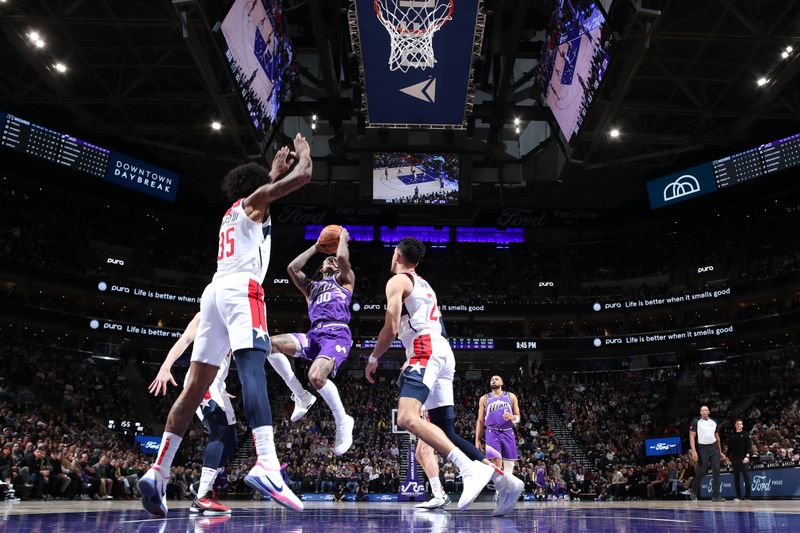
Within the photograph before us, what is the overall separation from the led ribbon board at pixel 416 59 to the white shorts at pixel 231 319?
45.8 feet

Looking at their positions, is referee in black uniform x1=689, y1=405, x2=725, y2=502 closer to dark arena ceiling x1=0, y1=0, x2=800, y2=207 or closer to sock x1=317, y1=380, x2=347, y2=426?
sock x1=317, y1=380, x2=347, y2=426

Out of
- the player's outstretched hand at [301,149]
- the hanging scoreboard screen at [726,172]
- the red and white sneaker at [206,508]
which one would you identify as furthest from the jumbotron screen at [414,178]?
the player's outstretched hand at [301,149]

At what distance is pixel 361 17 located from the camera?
1731 cm

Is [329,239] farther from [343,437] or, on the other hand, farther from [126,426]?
[126,426]

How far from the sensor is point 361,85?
20.5 m

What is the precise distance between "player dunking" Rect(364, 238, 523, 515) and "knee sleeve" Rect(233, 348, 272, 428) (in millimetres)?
1400

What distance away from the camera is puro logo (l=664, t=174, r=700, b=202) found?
29141 millimetres

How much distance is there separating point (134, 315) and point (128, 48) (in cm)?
1832

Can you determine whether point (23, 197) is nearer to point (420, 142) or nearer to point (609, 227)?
point (420, 142)

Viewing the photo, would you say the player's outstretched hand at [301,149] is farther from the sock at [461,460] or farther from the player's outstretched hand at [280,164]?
the sock at [461,460]

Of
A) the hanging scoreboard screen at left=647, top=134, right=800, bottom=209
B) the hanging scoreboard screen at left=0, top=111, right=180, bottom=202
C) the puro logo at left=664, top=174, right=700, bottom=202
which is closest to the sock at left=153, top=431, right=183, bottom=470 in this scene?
the hanging scoreboard screen at left=0, top=111, right=180, bottom=202

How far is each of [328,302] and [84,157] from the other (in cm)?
2261

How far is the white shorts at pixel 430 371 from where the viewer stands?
594 centimetres

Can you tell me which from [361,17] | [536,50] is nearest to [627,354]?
[536,50]
